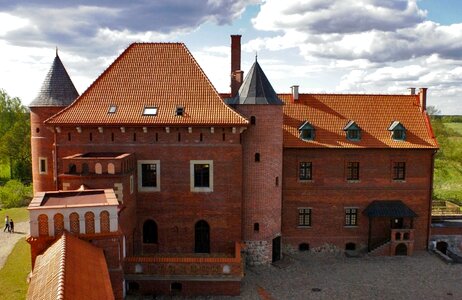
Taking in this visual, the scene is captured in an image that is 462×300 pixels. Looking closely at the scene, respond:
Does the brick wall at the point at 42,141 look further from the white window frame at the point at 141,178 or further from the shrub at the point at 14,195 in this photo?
the shrub at the point at 14,195

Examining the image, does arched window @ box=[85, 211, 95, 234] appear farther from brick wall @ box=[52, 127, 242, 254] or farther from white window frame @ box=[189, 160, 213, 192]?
white window frame @ box=[189, 160, 213, 192]

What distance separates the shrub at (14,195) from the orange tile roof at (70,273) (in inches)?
1178

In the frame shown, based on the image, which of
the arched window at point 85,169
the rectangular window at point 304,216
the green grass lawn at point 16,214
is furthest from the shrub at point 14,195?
the rectangular window at point 304,216

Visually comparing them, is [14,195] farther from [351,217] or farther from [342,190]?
[351,217]

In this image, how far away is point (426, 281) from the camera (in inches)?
801

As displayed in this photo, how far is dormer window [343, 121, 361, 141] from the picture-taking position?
24609 mm

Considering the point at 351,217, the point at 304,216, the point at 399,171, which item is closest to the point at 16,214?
the point at 304,216

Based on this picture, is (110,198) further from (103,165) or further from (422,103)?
(422,103)

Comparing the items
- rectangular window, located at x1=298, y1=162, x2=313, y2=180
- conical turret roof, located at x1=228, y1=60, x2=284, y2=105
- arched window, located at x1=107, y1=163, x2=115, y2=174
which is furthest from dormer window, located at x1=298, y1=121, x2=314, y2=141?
arched window, located at x1=107, y1=163, x2=115, y2=174

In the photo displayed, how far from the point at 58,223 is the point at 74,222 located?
453 mm

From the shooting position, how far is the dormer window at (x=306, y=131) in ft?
79.8

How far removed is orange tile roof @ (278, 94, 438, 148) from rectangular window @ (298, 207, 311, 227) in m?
3.67

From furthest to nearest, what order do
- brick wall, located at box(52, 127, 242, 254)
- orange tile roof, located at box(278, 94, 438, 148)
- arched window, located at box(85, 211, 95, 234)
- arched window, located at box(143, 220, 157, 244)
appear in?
1. orange tile roof, located at box(278, 94, 438, 148)
2. arched window, located at box(143, 220, 157, 244)
3. brick wall, located at box(52, 127, 242, 254)
4. arched window, located at box(85, 211, 95, 234)

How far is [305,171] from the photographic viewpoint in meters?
24.3
